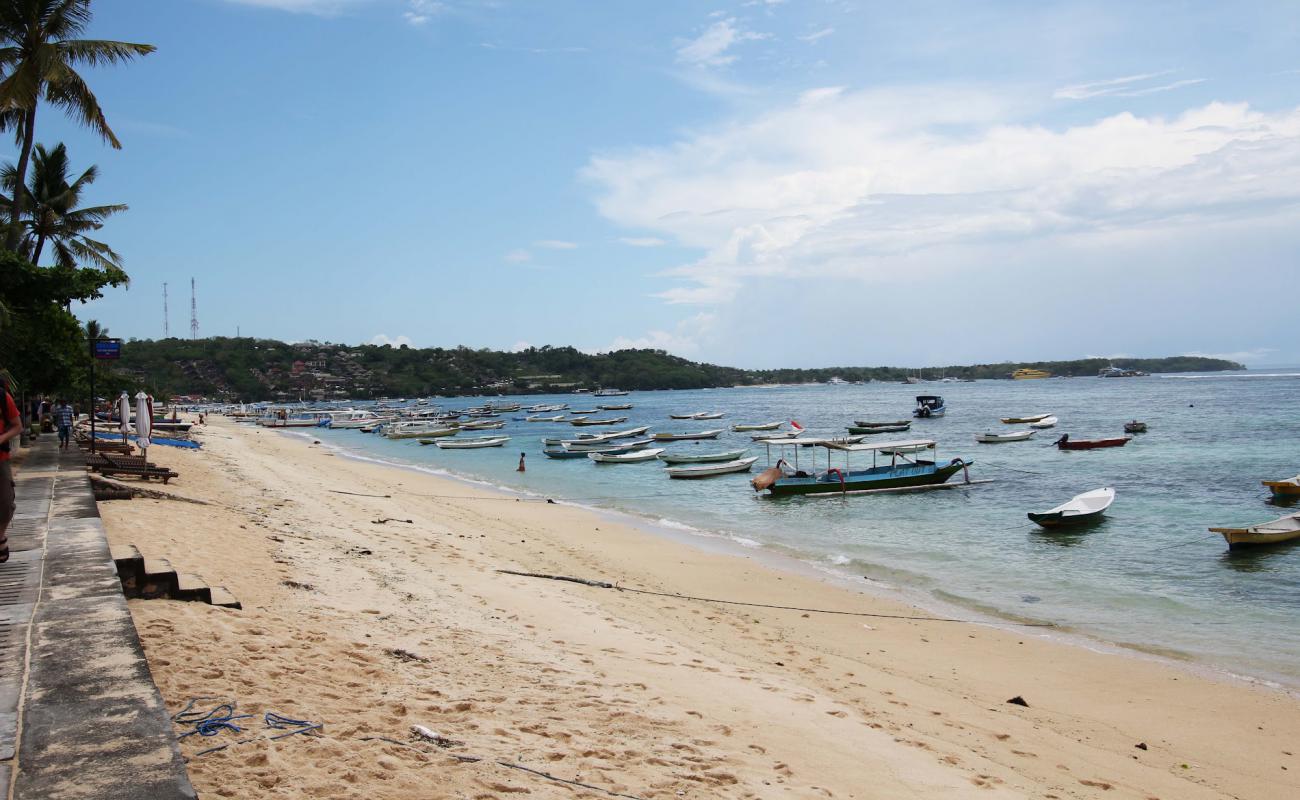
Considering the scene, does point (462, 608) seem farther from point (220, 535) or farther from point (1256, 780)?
point (1256, 780)

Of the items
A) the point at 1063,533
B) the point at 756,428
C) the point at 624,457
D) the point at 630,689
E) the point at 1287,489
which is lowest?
the point at 1063,533

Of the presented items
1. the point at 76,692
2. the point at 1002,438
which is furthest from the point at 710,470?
the point at 76,692

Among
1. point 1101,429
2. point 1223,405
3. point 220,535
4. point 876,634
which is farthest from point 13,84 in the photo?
point 1223,405

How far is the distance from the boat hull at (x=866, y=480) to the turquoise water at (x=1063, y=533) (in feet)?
2.03

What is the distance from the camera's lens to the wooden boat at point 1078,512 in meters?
20.1

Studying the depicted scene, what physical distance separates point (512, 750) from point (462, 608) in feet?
14.5

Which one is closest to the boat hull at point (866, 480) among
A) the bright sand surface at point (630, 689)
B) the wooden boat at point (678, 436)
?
the bright sand surface at point (630, 689)

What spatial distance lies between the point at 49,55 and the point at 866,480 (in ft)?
85.5

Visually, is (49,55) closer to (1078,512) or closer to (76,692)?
(76,692)

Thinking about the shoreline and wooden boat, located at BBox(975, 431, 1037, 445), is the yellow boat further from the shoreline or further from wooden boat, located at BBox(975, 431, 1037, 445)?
wooden boat, located at BBox(975, 431, 1037, 445)

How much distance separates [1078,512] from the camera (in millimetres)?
20406

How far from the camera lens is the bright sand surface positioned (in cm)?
494

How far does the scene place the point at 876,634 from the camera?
36.8ft

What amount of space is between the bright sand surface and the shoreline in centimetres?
36
